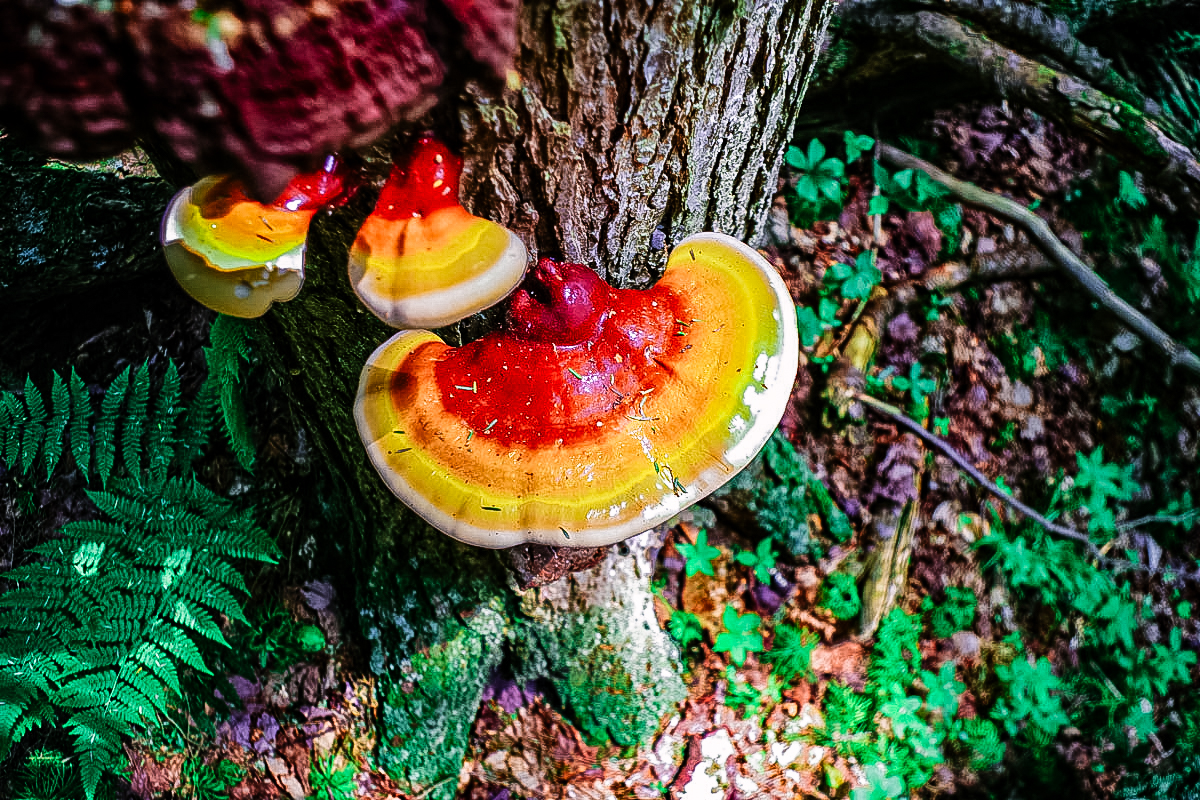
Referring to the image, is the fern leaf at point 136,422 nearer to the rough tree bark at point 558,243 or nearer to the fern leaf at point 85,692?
the rough tree bark at point 558,243

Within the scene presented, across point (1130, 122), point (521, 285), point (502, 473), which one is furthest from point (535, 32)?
point (1130, 122)

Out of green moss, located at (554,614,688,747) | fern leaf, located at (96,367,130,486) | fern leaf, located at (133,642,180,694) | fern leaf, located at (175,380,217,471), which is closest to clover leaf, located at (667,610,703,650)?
green moss, located at (554,614,688,747)

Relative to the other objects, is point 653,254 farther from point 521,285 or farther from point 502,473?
point 502,473

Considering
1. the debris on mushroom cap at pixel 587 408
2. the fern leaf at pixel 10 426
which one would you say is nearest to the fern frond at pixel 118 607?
the fern leaf at pixel 10 426

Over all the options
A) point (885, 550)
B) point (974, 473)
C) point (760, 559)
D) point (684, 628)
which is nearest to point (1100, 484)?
point (974, 473)

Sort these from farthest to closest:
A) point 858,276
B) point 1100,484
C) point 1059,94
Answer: point 1100,484, point 858,276, point 1059,94

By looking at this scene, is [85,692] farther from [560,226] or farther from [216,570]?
[560,226]

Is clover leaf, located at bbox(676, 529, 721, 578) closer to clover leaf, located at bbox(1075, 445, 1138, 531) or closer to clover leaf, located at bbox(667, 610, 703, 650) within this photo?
clover leaf, located at bbox(667, 610, 703, 650)
